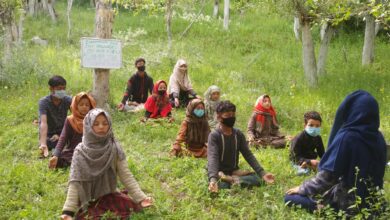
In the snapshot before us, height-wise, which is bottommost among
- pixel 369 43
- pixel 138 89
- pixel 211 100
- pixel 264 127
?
pixel 264 127

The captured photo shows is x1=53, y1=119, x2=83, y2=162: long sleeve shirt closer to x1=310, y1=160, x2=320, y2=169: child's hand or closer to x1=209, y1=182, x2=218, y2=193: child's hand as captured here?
x1=209, y1=182, x2=218, y2=193: child's hand

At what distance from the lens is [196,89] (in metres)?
12.1

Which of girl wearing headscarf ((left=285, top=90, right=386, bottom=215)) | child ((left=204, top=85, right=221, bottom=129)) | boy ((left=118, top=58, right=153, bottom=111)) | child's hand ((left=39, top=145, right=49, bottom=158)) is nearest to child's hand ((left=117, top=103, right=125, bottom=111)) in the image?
boy ((left=118, top=58, right=153, bottom=111))

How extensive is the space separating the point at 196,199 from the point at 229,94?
21.7ft

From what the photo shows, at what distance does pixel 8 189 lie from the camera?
5.20 meters

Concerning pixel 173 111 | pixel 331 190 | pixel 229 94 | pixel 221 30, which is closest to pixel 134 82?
pixel 173 111

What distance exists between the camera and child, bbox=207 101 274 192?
5.20 m

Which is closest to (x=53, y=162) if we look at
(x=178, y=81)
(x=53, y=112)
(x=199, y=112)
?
(x=53, y=112)

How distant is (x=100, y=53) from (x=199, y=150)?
3.02 m

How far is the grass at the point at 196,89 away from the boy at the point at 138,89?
Answer: 0.39 m

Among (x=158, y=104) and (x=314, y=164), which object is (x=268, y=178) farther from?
(x=158, y=104)

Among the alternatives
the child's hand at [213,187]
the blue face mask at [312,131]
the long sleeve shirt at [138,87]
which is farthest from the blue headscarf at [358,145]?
the long sleeve shirt at [138,87]

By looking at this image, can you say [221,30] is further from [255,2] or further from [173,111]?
[173,111]

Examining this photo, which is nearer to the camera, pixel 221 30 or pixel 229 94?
pixel 229 94
